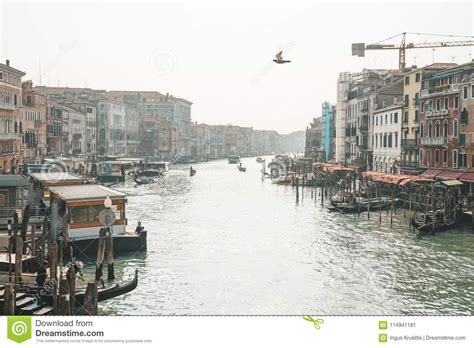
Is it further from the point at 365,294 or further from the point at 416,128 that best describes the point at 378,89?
the point at 365,294

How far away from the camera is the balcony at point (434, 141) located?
27.0 meters

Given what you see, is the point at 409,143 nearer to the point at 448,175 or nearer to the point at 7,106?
the point at 448,175

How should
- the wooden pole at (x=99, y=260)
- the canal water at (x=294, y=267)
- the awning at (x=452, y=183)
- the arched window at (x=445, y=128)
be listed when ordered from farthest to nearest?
1. the arched window at (x=445, y=128)
2. the awning at (x=452, y=183)
3. the wooden pole at (x=99, y=260)
4. the canal water at (x=294, y=267)

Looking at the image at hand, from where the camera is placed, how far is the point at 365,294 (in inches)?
479

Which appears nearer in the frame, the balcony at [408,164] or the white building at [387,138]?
the balcony at [408,164]

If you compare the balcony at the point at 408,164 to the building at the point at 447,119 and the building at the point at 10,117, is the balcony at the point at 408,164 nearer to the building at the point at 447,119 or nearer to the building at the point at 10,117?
the building at the point at 447,119

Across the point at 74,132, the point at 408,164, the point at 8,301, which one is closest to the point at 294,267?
the point at 8,301

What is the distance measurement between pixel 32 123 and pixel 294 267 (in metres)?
30.8

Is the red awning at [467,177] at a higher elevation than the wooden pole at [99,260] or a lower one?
higher

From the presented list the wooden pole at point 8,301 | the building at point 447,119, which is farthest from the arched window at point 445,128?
the wooden pole at point 8,301

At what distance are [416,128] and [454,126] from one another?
503 cm

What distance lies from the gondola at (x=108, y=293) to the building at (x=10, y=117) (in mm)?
22127

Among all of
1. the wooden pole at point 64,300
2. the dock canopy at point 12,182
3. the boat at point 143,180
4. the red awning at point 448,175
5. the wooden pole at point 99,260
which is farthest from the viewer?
the boat at point 143,180
